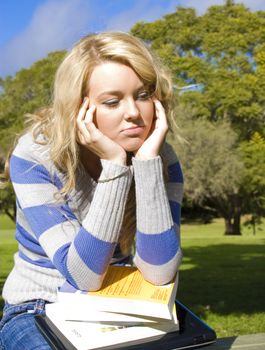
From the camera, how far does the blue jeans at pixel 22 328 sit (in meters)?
2.12

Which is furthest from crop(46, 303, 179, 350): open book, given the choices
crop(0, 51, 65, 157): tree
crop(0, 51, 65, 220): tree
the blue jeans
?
crop(0, 51, 65, 157): tree

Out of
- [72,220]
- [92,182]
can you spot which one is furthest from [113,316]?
[92,182]

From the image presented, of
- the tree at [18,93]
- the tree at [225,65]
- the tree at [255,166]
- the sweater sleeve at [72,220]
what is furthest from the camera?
the tree at [18,93]

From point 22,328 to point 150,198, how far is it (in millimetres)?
670

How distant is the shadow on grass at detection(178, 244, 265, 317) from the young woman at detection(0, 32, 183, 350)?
4.54m

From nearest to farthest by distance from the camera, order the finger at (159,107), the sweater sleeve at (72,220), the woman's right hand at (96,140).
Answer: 1. the sweater sleeve at (72,220)
2. the woman's right hand at (96,140)
3. the finger at (159,107)

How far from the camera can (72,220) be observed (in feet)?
7.49

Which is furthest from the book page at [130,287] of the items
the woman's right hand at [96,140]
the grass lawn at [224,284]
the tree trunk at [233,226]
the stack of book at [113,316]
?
the tree trunk at [233,226]

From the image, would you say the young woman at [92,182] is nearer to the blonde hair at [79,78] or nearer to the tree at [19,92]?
the blonde hair at [79,78]

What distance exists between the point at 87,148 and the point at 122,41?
0.43 m

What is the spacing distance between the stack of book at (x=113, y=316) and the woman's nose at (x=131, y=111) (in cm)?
61

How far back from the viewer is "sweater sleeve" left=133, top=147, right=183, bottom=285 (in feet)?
6.96

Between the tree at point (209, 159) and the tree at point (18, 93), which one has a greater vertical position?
the tree at point (18, 93)

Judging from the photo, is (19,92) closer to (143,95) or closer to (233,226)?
(233,226)
